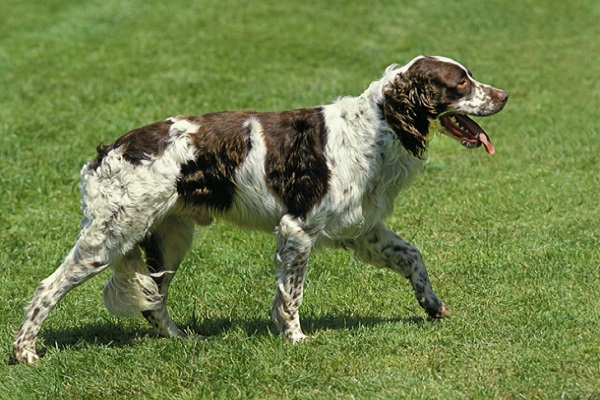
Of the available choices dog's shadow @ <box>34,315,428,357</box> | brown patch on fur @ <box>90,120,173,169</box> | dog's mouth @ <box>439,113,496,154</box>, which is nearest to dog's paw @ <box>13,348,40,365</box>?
dog's shadow @ <box>34,315,428,357</box>

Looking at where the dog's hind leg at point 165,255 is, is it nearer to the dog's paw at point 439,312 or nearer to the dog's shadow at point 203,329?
the dog's shadow at point 203,329

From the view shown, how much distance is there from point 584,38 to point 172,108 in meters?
8.03

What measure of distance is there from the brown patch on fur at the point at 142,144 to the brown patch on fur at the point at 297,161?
657 mm

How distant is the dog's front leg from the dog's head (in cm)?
88

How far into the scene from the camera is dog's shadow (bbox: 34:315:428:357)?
6.16 metres

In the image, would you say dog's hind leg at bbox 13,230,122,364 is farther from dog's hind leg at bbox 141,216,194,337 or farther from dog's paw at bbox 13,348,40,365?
dog's hind leg at bbox 141,216,194,337

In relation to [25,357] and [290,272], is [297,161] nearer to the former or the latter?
[290,272]

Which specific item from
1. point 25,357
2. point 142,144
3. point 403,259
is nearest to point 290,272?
point 403,259

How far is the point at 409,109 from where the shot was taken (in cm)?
584

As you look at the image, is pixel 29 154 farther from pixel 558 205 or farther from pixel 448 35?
pixel 448 35

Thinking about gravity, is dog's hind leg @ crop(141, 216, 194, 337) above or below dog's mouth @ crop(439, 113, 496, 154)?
below

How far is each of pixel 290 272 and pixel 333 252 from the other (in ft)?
5.92

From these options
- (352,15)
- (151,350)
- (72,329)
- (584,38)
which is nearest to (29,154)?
(72,329)

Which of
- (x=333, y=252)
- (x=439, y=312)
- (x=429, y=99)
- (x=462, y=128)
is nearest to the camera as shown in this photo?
(x=429, y=99)
